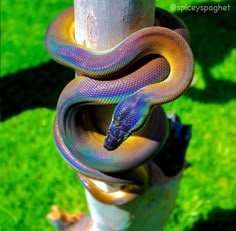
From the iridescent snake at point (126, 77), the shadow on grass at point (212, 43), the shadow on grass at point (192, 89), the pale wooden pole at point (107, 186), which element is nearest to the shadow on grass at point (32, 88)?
the shadow on grass at point (192, 89)

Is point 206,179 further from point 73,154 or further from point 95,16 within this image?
point 95,16

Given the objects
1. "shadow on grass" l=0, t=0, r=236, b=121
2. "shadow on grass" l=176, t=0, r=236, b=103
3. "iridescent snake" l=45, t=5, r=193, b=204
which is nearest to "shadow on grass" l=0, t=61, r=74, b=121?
"shadow on grass" l=0, t=0, r=236, b=121

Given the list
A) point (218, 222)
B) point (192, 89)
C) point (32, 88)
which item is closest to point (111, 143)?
point (218, 222)

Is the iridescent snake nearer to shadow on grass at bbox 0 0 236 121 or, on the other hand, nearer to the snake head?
the snake head

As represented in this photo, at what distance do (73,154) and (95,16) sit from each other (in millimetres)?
461

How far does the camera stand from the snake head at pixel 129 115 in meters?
1.38

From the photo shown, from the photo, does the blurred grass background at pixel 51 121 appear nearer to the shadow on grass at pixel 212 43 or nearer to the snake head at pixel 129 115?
the shadow on grass at pixel 212 43

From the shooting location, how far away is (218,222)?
9.21ft

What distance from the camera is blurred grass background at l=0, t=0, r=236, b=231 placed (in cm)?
287

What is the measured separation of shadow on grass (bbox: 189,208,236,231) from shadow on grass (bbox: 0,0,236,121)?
1.00 meters

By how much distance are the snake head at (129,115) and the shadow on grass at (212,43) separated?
2254mm

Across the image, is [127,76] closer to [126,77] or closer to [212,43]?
[126,77]

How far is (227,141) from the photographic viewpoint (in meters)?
3.31

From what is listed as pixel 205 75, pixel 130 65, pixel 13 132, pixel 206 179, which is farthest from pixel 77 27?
pixel 205 75
